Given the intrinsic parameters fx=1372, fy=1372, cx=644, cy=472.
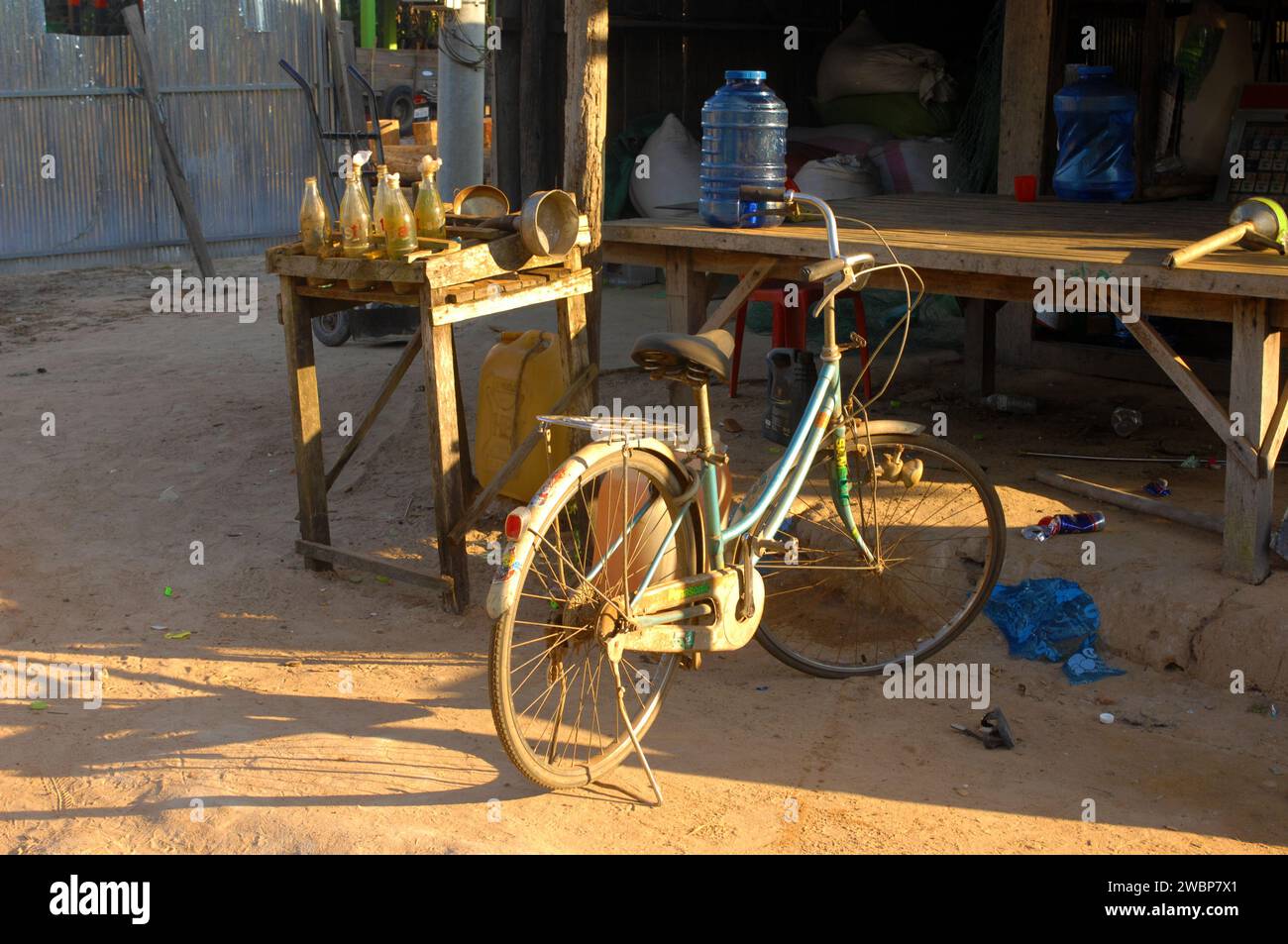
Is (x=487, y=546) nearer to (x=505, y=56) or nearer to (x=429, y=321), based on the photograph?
(x=429, y=321)

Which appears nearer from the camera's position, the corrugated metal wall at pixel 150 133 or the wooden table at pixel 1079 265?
the wooden table at pixel 1079 265

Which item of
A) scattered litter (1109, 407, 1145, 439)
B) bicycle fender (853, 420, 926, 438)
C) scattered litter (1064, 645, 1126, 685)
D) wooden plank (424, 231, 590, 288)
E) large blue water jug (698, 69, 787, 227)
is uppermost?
large blue water jug (698, 69, 787, 227)

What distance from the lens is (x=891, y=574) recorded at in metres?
5.18

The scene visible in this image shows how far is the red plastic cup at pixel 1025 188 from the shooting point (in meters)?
7.05

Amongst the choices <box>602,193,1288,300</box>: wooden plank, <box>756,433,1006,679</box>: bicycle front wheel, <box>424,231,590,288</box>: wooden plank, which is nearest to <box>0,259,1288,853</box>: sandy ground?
<box>756,433,1006,679</box>: bicycle front wheel

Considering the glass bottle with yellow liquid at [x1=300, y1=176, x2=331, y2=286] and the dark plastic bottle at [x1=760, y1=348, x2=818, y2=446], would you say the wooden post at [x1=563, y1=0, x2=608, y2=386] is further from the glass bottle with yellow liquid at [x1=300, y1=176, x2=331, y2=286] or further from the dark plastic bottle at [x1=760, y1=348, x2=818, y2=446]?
the glass bottle with yellow liquid at [x1=300, y1=176, x2=331, y2=286]

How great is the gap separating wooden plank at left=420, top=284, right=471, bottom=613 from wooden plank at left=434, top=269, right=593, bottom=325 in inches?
4.5

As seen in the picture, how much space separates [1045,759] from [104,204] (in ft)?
37.9

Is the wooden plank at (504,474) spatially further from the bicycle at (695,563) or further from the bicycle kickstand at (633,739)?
the bicycle kickstand at (633,739)

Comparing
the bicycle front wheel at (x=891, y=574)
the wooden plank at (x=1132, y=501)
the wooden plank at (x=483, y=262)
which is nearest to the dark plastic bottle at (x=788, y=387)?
the bicycle front wheel at (x=891, y=574)

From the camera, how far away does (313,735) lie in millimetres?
4152

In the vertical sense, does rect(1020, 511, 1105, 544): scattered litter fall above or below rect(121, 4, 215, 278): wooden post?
below

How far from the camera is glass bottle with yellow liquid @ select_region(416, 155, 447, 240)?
5062 millimetres

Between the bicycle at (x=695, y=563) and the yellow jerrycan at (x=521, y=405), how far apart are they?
774mm
